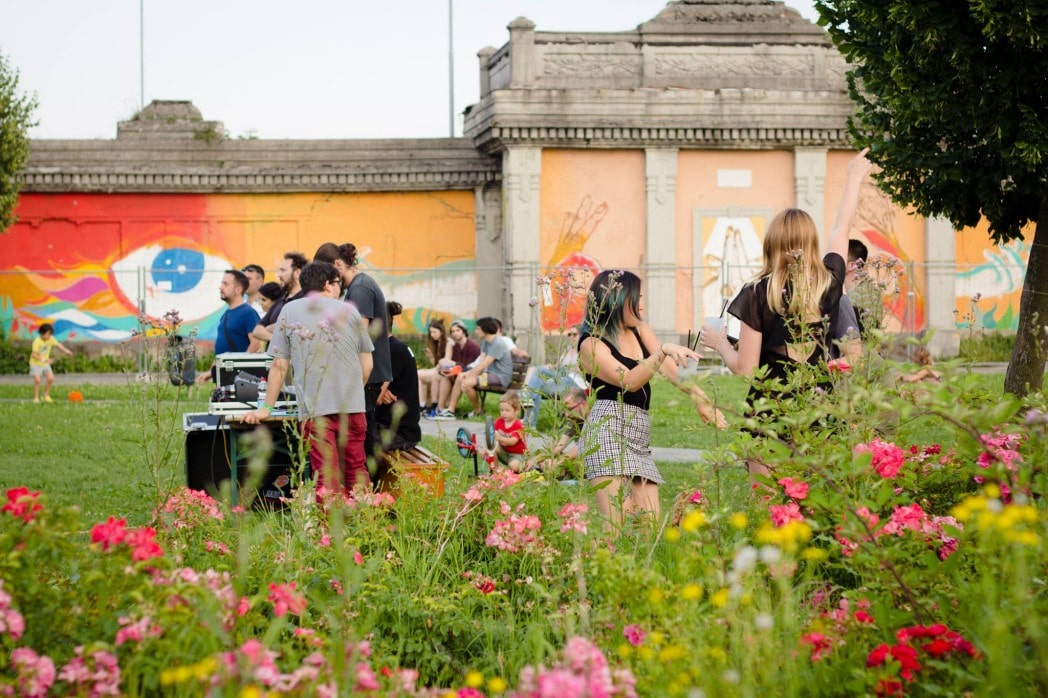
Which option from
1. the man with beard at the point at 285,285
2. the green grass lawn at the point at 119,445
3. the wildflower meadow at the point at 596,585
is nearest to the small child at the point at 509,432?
the green grass lawn at the point at 119,445

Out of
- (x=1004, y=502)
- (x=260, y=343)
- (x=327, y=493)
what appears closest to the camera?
(x=1004, y=502)

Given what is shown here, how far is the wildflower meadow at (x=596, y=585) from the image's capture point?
292 cm

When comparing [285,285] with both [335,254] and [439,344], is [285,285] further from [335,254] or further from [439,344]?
[439,344]

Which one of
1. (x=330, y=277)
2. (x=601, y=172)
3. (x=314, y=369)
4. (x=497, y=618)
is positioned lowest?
(x=497, y=618)

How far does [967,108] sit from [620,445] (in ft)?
13.8

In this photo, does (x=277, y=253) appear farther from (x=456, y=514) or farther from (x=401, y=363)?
(x=456, y=514)

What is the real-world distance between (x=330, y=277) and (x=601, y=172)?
58.6ft

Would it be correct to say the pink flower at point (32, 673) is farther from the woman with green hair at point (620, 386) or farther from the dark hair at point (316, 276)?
the dark hair at point (316, 276)

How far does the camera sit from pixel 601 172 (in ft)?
79.9

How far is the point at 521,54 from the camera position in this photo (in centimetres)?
2359

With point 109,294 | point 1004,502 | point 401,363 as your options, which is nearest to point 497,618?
point 1004,502

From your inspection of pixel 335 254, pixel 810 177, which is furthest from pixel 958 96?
pixel 810 177

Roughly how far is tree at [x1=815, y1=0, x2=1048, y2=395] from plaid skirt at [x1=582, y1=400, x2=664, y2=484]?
9.53 feet

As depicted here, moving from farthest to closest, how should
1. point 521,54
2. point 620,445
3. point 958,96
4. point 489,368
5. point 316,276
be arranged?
point 521,54, point 489,368, point 958,96, point 316,276, point 620,445
